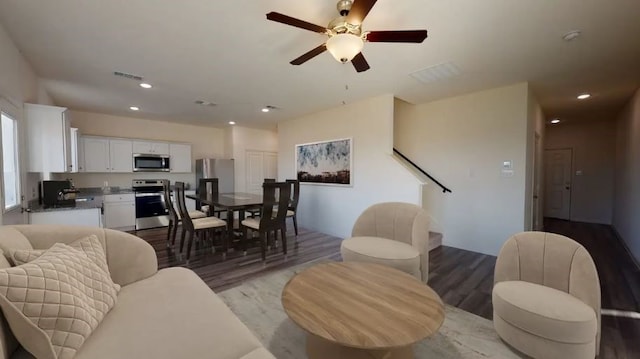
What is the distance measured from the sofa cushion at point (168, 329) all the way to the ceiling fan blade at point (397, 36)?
2.06m

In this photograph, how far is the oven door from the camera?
5504 mm

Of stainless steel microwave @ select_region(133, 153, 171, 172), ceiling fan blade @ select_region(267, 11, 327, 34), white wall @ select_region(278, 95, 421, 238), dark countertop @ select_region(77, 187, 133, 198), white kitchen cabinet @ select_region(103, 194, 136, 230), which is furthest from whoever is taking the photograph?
stainless steel microwave @ select_region(133, 153, 171, 172)

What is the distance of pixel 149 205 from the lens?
5602 millimetres

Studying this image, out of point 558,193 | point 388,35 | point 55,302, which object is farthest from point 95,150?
point 558,193

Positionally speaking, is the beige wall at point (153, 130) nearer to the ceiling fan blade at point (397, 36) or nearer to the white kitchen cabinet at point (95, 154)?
the white kitchen cabinet at point (95, 154)

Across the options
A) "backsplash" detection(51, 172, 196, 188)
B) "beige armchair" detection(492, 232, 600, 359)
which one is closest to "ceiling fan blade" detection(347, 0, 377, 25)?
"beige armchair" detection(492, 232, 600, 359)

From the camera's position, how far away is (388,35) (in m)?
1.90

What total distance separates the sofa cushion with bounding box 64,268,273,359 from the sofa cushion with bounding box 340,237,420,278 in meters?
1.42

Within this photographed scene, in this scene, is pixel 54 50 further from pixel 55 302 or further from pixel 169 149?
pixel 169 149

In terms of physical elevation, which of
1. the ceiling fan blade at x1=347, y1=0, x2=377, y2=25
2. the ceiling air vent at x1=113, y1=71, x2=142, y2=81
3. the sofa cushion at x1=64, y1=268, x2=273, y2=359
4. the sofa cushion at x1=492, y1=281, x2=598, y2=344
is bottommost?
the sofa cushion at x1=492, y1=281, x2=598, y2=344

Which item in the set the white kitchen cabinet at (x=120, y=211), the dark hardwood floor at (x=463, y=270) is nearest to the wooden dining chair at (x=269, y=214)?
the dark hardwood floor at (x=463, y=270)

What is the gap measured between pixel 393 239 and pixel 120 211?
18.0 feet

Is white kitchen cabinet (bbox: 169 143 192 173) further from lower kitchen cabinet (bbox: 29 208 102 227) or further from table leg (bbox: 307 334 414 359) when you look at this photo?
table leg (bbox: 307 334 414 359)

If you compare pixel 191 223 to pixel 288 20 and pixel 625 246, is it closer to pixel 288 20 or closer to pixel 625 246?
pixel 288 20
